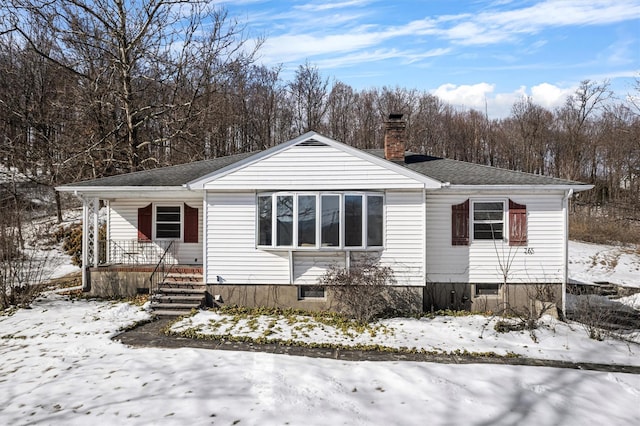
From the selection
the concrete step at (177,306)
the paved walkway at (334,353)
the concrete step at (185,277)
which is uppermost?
the concrete step at (185,277)

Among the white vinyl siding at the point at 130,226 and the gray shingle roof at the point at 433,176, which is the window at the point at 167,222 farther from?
the gray shingle roof at the point at 433,176

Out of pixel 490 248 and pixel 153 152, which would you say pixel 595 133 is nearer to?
pixel 490 248

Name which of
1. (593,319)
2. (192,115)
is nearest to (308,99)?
(192,115)

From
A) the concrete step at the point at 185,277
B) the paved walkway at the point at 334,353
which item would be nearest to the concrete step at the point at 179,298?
the concrete step at the point at 185,277

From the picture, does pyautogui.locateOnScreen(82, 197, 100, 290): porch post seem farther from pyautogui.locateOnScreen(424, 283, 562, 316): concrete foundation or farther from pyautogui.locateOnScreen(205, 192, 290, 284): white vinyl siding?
pyautogui.locateOnScreen(424, 283, 562, 316): concrete foundation

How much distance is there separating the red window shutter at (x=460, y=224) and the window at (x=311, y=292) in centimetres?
405

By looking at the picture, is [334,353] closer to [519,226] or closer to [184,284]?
[184,284]

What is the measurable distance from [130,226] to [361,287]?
335 inches

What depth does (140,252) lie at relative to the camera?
13469 mm

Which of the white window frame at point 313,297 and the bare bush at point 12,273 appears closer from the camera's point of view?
the white window frame at point 313,297

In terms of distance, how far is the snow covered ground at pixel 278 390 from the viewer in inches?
203

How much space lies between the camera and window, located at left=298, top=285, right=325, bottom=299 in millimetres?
11109

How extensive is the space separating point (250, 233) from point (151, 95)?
17.5 metres

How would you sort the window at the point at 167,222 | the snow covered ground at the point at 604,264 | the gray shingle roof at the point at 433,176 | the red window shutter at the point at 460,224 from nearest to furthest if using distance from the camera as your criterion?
the gray shingle roof at the point at 433,176 → the red window shutter at the point at 460,224 → the window at the point at 167,222 → the snow covered ground at the point at 604,264
